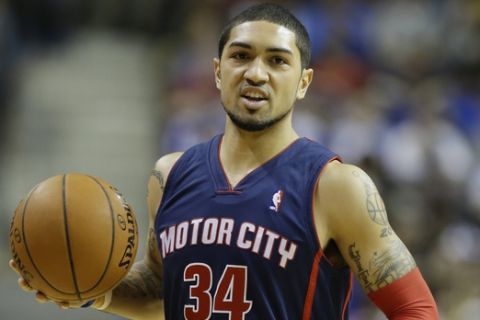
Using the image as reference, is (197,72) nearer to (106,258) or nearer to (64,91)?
(64,91)

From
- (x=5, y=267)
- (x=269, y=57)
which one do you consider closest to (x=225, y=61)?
(x=269, y=57)

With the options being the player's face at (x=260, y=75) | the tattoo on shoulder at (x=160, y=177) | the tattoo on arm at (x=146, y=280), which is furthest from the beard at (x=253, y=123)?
the tattoo on arm at (x=146, y=280)

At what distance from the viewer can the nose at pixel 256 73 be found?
13.2 ft

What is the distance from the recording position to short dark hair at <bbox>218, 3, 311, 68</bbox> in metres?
4.13

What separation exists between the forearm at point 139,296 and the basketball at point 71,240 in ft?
1.30

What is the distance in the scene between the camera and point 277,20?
13.5 ft

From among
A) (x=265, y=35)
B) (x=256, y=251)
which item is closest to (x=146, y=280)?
(x=256, y=251)

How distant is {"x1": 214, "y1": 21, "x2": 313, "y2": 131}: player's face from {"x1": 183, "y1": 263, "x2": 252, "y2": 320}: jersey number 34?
591 mm

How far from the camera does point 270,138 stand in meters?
4.18

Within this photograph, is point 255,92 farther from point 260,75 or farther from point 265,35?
point 265,35

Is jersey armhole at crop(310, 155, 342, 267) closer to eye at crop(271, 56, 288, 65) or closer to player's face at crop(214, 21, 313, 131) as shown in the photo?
player's face at crop(214, 21, 313, 131)

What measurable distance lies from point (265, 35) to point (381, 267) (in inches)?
40.6

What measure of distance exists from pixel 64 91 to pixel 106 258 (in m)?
7.49

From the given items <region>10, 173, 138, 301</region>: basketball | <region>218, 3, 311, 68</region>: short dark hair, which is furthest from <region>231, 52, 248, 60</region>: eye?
<region>10, 173, 138, 301</region>: basketball
